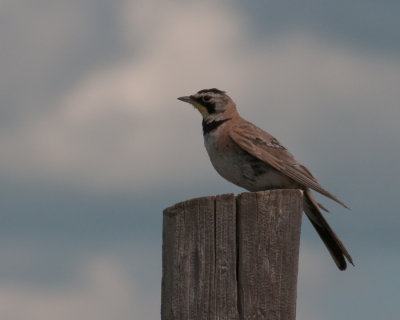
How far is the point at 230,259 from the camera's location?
6160mm

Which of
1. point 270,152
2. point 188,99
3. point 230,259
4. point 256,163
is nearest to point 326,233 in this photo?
point 256,163

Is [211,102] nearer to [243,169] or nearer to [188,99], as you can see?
[188,99]

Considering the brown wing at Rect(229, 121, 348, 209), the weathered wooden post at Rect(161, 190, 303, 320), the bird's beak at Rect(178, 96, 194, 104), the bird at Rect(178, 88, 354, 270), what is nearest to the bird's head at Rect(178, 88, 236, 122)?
the bird's beak at Rect(178, 96, 194, 104)

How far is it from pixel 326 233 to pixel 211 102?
3.58 metres

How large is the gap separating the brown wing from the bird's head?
0.75 meters

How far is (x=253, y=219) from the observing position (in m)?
6.30

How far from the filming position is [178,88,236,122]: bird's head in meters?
13.0

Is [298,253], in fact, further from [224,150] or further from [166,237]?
[224,150]

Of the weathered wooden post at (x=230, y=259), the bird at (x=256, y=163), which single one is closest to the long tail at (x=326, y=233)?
the bird at (x=256, y=163)

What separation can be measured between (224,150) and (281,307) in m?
5.85

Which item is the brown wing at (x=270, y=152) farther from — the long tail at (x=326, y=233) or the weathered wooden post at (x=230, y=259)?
the weathered wooden post at (x=230, y=259)

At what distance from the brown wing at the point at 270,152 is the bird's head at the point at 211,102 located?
0.75 m

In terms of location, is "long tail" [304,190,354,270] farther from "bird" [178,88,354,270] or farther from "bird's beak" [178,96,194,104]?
"bird's beak" [178,96,194,104]

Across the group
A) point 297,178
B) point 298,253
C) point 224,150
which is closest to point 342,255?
point 297,178
